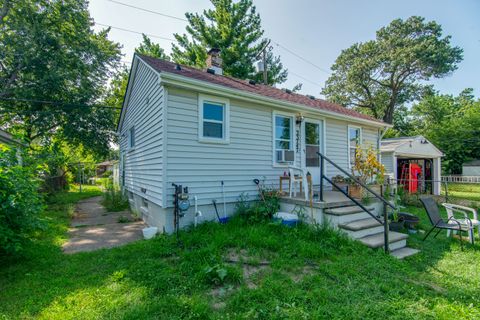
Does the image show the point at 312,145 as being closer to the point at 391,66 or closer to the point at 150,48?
the point at 150,48

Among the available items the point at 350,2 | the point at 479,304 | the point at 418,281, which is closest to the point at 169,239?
the point at 418,281

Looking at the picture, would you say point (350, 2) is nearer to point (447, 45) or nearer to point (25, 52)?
point (25, 52)

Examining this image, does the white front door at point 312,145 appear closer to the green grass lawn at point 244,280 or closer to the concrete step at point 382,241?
the concrete step at point 382,241

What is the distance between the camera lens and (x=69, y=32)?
1365cm

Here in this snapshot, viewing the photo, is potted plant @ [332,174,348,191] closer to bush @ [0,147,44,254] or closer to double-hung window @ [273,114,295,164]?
double-hung window @ [273,114,295,164]

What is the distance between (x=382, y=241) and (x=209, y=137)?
426 centimetres

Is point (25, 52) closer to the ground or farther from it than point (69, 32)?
closer to the ground

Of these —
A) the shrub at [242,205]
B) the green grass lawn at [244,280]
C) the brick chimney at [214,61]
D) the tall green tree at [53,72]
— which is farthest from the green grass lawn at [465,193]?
the tall green tree at [53,72]

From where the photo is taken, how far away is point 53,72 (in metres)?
12.0

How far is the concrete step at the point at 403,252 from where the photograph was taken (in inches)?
161

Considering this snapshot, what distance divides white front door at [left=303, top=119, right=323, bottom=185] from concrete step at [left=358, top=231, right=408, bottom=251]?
3106mm

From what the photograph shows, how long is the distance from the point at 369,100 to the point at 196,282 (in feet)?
90.6

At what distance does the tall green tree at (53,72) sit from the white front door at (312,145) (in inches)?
488

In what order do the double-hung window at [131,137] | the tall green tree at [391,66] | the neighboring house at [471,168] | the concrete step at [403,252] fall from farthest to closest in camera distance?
the neighboring house at [471,168] → the tall green tree at [391,66] → the double-hung window at [131,137] → the concrete step at [403,252]
